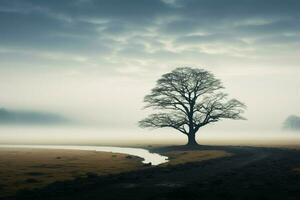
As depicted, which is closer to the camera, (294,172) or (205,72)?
(294,172)

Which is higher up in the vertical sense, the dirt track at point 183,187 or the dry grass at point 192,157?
the dry grass at point 192,157

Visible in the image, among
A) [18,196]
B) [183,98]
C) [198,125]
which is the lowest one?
[18,196]

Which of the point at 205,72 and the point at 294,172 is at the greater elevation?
the point at 205,72

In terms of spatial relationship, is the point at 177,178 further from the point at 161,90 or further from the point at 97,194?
the point at 161,90

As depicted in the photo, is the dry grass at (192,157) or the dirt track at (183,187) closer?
the dirt track at (183,187)

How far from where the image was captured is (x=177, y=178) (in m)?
30.7

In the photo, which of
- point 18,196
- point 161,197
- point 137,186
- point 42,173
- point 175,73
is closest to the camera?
point 161,197

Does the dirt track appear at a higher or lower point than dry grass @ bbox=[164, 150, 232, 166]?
lower

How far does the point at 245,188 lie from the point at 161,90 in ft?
205

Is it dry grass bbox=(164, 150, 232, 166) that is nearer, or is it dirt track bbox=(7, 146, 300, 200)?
dirt track bbox=(7, 146, 300, 200)

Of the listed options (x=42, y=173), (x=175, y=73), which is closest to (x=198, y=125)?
(x=175, y=73)

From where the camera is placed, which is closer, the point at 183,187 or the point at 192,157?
the point at 183,187

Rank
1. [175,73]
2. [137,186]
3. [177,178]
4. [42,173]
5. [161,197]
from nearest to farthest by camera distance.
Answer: [161,197], [137,186], [177,178], [42,173], [175,73]

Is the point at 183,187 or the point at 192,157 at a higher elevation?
the point at 192,157
